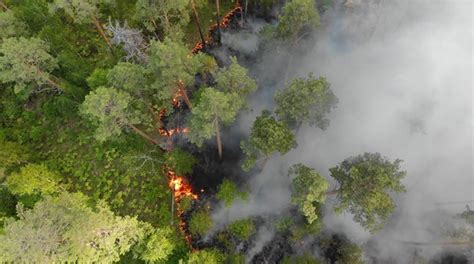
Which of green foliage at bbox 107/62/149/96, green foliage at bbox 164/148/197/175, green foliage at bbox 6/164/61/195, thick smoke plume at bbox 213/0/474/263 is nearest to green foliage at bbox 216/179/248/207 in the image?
thick smoke plume at bbox 213/0/474/263

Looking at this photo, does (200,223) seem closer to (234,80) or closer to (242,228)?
(242,228)

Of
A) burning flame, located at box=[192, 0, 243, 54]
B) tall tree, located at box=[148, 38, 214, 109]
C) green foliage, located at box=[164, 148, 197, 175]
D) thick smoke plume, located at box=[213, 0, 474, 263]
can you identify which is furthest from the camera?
burning flame, located at box=[192, 0, 243, 54]

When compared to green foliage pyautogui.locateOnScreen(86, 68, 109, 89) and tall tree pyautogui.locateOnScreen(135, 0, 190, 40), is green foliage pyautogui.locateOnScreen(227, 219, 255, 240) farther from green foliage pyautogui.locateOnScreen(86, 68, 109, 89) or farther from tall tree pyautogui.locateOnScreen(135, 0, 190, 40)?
tall tree pyautogui.locateOnScreen(135, 0, 190, 40)

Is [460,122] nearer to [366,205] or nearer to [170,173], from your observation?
[366,205]

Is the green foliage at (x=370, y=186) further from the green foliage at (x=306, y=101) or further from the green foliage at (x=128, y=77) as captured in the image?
the green foliage at (x=128, y=77)

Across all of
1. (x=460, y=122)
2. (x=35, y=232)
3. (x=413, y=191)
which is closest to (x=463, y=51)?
(x=460, y=122)

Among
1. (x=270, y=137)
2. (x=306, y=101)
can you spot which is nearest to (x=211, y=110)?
(x=270, y=137)

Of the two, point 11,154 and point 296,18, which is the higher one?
point 296,18
